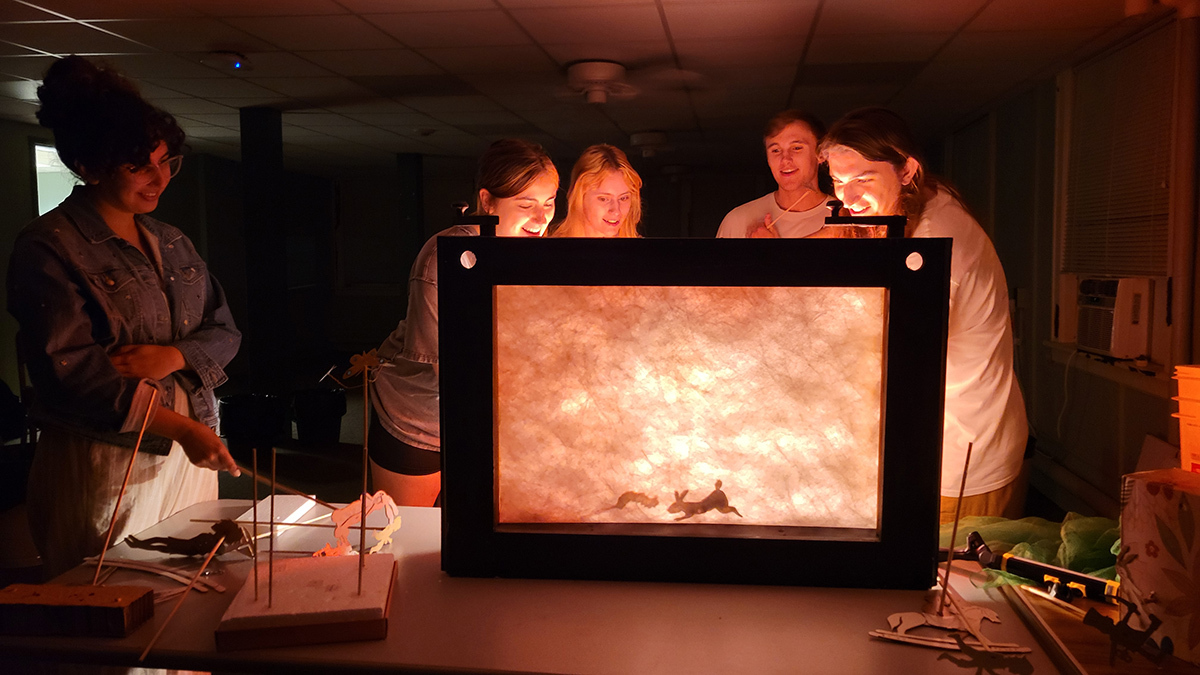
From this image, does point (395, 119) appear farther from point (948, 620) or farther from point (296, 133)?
point (948, 620)

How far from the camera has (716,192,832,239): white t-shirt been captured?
2.62m

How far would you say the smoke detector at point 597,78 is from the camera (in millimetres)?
4596

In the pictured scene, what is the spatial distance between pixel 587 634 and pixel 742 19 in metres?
3.45

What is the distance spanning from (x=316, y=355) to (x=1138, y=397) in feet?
32.8

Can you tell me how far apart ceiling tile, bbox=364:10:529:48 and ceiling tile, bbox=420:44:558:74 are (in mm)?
125

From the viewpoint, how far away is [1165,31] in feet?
11.9

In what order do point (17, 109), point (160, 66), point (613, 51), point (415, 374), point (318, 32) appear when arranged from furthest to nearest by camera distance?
1. point (17, 109)
2. point (160, 66)
3. point (613, 51)
4. point (318, 32)
5. point (415, 374)

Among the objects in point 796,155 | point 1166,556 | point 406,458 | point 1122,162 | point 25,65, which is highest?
point 25,65

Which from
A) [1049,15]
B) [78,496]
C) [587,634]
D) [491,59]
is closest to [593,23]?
[491,59]

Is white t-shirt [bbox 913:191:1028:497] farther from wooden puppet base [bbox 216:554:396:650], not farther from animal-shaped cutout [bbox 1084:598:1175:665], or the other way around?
wooden puppet base [bbox 216:554:396:650]

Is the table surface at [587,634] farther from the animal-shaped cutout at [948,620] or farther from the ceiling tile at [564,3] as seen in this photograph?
the ceiling tile at [564,3]

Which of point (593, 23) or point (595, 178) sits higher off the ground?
point (593, 23)

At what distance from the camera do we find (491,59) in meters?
4.59

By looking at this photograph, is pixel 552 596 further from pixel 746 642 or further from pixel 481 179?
pixel 481 179
